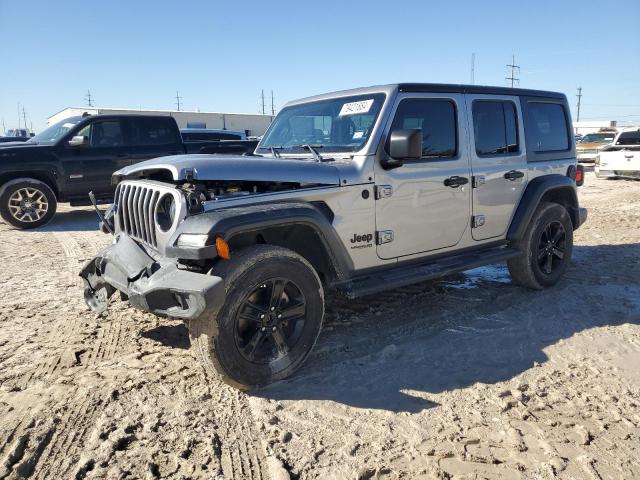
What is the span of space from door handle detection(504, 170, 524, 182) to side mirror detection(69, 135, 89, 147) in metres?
7.77

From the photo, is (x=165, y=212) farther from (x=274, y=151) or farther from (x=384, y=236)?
Result: (x=384, y=236)

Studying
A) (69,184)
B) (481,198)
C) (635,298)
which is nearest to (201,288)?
(481,198)

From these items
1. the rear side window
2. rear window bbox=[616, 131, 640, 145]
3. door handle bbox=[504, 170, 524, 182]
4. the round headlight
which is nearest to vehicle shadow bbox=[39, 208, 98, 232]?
the rear side window

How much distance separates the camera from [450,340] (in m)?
4.00

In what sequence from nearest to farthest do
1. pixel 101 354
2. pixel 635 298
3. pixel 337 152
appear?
1. pixel 101 354
2. pixel 337 152
3. pixel 635 298

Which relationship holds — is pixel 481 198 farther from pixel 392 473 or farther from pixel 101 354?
pixel 101 354

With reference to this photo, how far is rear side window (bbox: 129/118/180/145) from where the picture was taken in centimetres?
1000

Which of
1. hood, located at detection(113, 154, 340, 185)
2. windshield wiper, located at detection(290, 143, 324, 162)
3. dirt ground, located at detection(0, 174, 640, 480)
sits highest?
windshield wiper, located at detection(290, 143, 324, 162)

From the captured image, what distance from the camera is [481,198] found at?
468 centimetres

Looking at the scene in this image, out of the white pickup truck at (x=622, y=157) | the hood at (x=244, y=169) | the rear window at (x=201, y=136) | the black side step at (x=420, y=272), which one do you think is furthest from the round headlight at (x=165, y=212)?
the white pickup truck at (x=622, y=157)

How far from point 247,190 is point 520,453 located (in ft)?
7.51

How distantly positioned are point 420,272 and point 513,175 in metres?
1.64

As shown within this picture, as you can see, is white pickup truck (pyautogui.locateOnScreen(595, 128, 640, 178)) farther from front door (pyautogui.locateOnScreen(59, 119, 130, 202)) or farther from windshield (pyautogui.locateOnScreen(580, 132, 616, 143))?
windshield (pyautogui.locateOnScreen(580, 132, 616, 143))

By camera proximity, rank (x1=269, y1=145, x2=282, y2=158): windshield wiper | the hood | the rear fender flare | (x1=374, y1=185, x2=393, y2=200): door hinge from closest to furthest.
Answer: the hood, (x1=374, y1=185, x2=393, y2=200): door hinge, (x1=269, y1=145, x2=282, y2=158): windshield wiper, the rear fender flare
